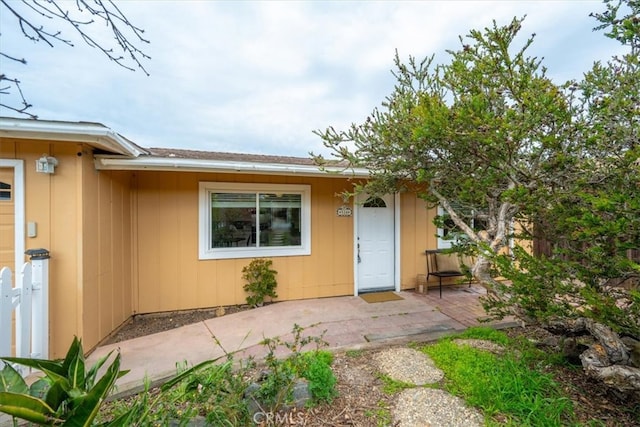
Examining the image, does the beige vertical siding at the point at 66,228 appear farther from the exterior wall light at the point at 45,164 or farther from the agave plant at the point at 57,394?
the agave plant at the point at 57,394

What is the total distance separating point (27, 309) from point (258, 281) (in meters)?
2.97

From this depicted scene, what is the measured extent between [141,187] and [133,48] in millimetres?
3394

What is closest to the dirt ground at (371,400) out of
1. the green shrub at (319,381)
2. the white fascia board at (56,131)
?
the green shrub at (319,381)

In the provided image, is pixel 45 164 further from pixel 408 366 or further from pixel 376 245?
pixel 376 245

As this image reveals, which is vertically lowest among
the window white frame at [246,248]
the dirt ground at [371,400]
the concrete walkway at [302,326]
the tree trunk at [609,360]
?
the concrete walkway at [302,326]

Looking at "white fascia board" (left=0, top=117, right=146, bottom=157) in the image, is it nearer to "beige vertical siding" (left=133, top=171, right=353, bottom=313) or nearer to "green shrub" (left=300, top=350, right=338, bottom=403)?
"beige vertical siding" (left=133, top=171, right=353, bottom=313)

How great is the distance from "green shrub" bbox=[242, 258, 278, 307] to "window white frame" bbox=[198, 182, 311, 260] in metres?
0.23

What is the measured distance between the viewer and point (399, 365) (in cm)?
292

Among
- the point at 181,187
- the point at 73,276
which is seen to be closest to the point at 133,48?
the point at 73,276

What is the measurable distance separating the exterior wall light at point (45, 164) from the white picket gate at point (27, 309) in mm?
994

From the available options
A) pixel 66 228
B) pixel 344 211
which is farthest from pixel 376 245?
pixel 66 228

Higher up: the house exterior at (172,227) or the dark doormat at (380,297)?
the house exterior at (172,227)

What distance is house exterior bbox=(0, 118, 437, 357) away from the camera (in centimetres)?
344

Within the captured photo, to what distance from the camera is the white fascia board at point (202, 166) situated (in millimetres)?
3957
